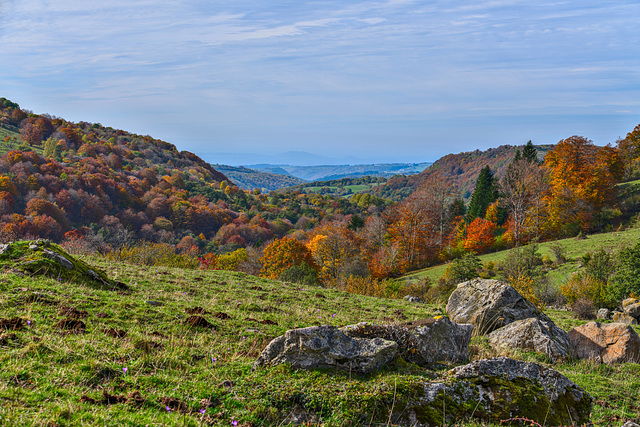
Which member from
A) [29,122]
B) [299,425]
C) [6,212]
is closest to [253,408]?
[299,425]

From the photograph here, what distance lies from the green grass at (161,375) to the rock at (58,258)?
3.86 feet

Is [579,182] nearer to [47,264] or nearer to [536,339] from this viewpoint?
[536,339]

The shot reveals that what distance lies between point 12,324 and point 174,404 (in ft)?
11.9

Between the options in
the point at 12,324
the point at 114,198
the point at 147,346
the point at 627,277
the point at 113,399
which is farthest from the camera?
the point at 114,198

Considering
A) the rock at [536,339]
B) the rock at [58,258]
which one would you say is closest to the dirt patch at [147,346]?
the rock at [58,258]

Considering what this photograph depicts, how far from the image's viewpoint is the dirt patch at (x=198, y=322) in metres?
8.04

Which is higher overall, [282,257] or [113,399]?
[113,399]

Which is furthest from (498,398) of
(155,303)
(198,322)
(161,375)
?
(155,303)

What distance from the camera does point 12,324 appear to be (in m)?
5.81

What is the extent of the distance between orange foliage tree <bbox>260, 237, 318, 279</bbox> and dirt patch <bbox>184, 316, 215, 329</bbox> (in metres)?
40.9

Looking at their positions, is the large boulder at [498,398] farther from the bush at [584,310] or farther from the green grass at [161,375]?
the bush at [584,310]

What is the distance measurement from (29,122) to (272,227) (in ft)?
306

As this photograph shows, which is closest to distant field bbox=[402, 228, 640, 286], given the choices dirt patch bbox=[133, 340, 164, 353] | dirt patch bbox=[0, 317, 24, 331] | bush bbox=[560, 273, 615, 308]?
bush bbox=[560, 273, 615, 308]

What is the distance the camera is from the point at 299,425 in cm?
434
